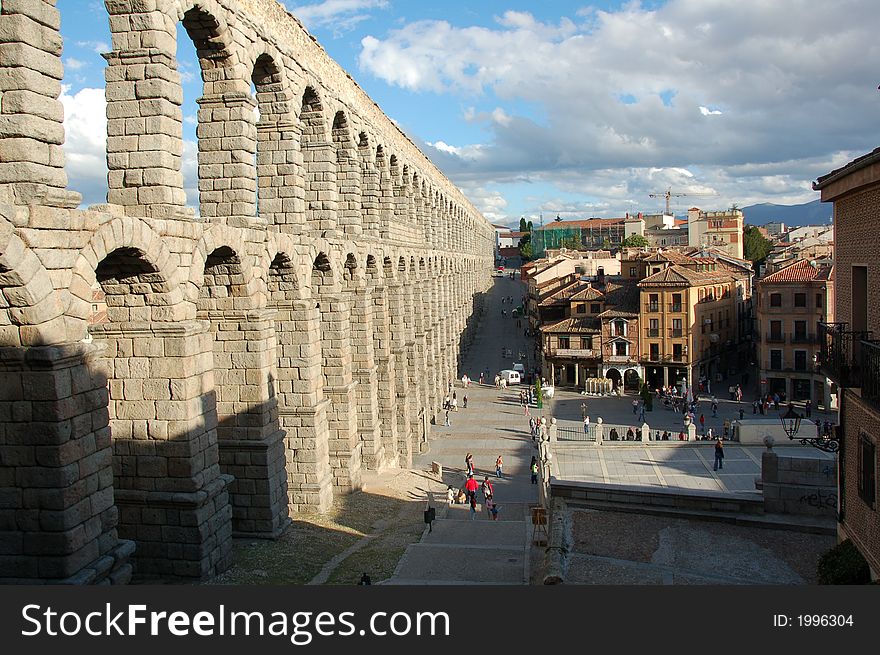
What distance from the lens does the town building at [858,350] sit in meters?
13.9

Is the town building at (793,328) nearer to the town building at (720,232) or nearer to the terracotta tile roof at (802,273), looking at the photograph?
the terracotta tile roof at (802,273)

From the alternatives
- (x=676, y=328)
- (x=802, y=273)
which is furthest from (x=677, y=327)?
(x=802, y=273)

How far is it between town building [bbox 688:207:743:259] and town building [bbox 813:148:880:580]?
87.7 m

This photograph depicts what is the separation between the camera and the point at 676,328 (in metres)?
57.2

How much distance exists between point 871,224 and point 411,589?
1142 centimetres

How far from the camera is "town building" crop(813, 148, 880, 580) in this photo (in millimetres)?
13938

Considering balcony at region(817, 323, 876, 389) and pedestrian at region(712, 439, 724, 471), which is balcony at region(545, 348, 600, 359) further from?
balcony at region(817, 323, 876, 389)

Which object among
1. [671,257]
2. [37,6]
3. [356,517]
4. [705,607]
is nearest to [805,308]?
[671,257]

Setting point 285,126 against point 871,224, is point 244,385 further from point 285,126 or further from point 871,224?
point 871,224

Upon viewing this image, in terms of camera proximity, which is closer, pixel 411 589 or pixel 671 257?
pixel 411 589

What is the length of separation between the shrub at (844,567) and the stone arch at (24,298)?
1431cm

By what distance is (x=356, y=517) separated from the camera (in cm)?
2428

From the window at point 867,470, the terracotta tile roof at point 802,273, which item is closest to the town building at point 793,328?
the terracotta tile roof at point 802,273

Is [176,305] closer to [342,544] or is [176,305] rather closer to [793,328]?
[342,544]
